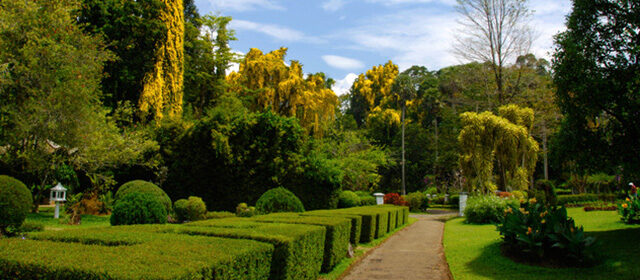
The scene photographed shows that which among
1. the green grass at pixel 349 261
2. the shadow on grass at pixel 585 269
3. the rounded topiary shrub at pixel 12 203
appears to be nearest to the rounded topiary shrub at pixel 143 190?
the rounded topiary shrub at pixel 12 203

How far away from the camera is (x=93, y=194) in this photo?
19.1 meters

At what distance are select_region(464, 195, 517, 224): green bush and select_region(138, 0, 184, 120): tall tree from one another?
51.8 feet

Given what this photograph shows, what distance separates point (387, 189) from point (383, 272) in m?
36.7

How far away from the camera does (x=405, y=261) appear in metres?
8.70

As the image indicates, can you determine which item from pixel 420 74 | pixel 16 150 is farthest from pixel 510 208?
pixel 420 74

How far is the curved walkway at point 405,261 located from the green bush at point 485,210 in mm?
4342

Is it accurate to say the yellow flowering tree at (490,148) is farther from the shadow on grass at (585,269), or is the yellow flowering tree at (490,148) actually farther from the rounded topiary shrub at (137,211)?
the rounded topiary shrub at (137,211)

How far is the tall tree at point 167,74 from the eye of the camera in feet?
72.8

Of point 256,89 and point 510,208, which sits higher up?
point 256,89

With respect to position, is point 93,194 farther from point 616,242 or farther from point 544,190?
point 544,190

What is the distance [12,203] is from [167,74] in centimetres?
1384

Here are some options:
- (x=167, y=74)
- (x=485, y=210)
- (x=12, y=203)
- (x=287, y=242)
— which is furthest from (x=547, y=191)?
(x=12, y=203)

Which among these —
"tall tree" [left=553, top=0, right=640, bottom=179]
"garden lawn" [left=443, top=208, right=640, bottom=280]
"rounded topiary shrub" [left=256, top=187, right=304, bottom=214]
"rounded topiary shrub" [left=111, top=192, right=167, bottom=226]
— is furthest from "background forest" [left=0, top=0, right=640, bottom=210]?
"rounded topiary shrub" [left=256, top=187, right=304, bottom=214]

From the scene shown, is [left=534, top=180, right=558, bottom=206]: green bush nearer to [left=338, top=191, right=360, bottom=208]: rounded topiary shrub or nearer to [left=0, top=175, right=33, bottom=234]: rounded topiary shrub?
[left=338, top=191, right=360, bottom=208]: rounded topiary shrub
